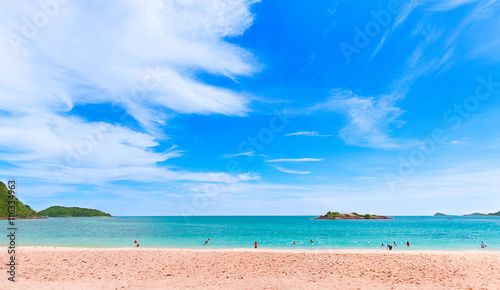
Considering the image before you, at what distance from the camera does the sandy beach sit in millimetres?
14602

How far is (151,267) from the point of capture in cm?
1958

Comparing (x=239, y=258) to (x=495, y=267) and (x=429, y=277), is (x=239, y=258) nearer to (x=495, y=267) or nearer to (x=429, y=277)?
(x=429, y=277)

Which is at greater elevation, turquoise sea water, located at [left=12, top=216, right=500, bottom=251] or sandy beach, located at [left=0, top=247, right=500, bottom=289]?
sandy beach, located at [left=0, top=247, right=500, bottom=289]

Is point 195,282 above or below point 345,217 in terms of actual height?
above

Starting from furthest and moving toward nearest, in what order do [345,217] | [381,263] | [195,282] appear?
[345,217] < [381,263] < [195,282]

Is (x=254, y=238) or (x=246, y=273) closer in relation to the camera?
(x=246, y=273)

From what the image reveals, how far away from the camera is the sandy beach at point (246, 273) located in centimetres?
1460

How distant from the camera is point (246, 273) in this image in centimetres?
1780

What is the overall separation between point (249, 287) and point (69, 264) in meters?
14.2

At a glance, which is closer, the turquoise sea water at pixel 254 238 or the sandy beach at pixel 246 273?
the sandy beach at pixel 246 273

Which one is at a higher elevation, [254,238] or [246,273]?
[246,273]

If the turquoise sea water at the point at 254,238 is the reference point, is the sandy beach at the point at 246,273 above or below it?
above

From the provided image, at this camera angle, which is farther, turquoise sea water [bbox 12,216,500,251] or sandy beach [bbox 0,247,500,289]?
turquoise sea water [bbox 12,216,500,251]

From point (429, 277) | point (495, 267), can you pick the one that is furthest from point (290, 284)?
point (495, 267)
